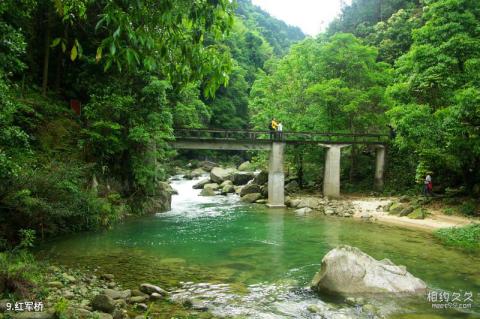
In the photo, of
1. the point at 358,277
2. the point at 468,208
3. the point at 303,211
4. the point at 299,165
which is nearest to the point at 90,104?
the point at 303,211

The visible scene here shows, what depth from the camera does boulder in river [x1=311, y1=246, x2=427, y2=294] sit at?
924cm

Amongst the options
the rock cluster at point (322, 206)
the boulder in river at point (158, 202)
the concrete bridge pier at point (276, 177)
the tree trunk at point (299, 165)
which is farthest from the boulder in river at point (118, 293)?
the tree trunk at point (299, 165)

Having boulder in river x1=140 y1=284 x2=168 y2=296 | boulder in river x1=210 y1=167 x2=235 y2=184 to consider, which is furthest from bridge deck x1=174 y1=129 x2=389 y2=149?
boulder in river x1=140 y1=284 x2=168 y2=296

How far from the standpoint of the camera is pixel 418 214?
20266 millimetres

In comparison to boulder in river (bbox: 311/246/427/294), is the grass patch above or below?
below

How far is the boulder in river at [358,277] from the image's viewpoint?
9.24 meters

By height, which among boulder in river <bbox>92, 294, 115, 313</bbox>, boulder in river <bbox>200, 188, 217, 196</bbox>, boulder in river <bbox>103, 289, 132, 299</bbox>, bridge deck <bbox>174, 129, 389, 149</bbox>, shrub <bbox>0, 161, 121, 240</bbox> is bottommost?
boulder in river <bbox>200, 188, 217, 196</bbox>

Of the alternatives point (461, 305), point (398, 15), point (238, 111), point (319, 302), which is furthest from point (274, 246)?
point (238, 111)

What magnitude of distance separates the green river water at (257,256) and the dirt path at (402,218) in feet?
3.64

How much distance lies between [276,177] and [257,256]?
1372 centimetres

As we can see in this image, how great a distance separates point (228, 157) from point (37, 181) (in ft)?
145

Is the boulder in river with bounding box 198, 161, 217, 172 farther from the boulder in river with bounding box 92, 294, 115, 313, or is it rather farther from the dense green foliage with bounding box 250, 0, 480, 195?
the boulder in river with bounding box 92, 294, 115, 313

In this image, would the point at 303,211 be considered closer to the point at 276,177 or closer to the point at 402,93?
the point at 276,177

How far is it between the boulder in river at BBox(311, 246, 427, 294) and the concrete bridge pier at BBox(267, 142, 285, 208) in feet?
54.6
